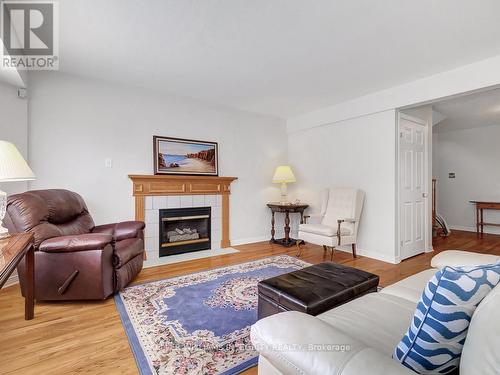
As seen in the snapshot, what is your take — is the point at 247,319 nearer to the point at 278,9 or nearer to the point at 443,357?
the point at 443,357

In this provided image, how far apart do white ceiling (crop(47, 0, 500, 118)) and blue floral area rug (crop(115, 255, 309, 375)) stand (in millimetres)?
2340

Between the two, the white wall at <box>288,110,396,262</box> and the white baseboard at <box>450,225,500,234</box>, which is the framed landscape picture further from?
the white baseboard at <box>450,225,500,234</box>

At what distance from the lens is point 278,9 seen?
1.91 meters

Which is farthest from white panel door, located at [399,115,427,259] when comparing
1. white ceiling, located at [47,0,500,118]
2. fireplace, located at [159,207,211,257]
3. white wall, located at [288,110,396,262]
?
fireplace, located at [159,207,211,257]

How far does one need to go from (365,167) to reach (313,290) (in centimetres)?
281

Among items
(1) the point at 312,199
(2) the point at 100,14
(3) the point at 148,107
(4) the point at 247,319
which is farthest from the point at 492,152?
(2) the point at 100,14

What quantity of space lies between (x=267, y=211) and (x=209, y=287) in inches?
98.0

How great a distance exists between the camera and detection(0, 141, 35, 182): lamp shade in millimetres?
1826

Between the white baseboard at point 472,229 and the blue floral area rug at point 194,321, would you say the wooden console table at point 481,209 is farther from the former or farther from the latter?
the blue floral area rug at point 194,321

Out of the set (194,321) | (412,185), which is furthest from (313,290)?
(412,185)

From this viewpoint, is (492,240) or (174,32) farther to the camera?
(492,240)

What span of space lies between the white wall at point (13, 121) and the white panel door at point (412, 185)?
464 cm

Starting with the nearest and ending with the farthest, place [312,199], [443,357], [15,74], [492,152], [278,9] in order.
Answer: [443,357] < [278,9] < [15,74] < [312,199] < [492,152]

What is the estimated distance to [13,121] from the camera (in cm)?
273
